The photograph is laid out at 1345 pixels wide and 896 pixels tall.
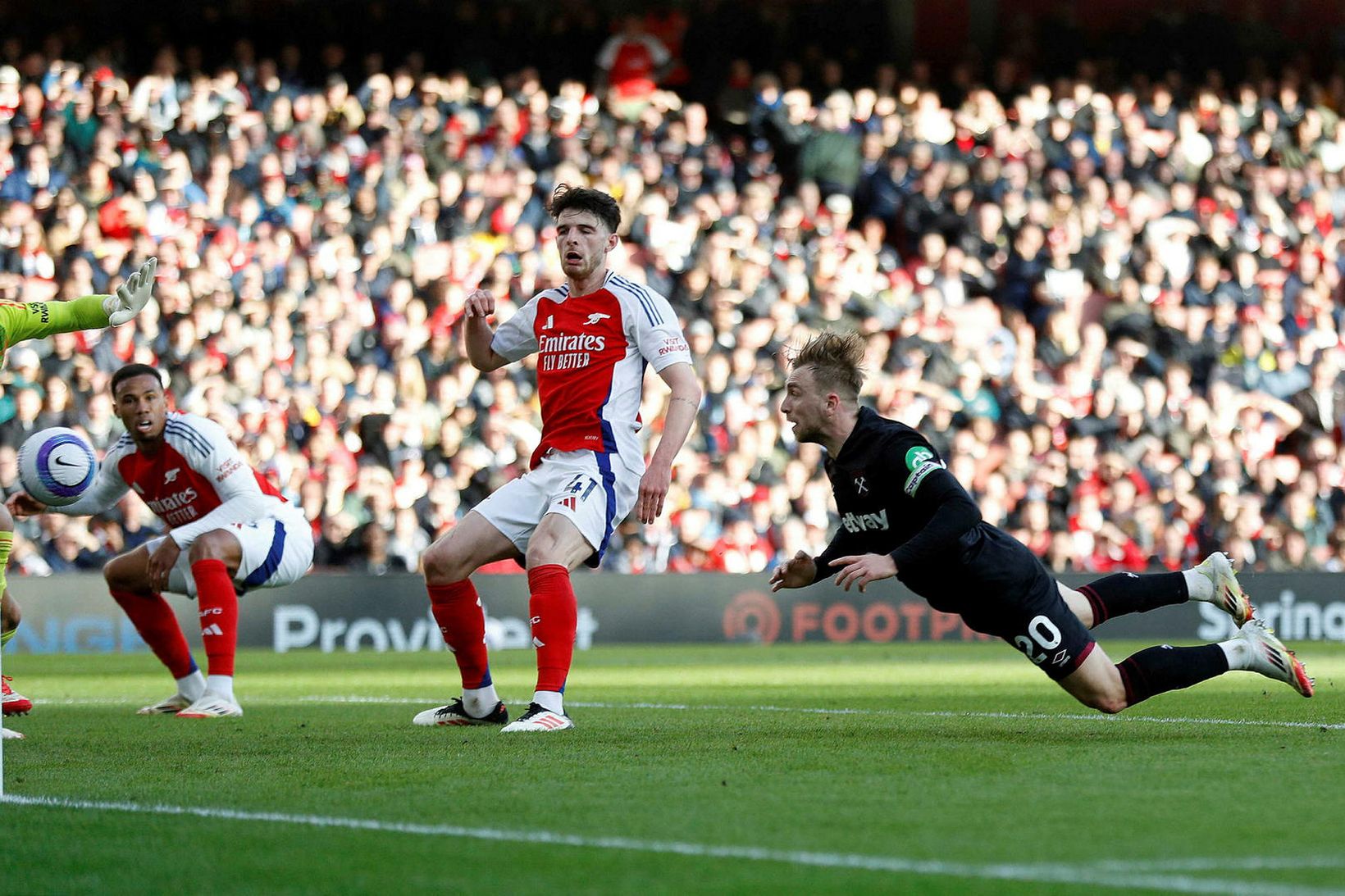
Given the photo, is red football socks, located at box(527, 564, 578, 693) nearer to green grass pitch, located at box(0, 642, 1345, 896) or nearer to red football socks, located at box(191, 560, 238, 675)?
green grass pitch, located at box(0, 642, 1345, 896)

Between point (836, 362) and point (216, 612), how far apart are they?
3797 mm

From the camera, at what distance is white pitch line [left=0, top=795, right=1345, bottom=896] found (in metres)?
3.90

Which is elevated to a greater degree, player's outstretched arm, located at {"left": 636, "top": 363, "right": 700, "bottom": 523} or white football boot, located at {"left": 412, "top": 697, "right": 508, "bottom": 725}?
player's outstretched arm, located at {"left": 636, "top": 363, "right": 700, "bottom": 523}

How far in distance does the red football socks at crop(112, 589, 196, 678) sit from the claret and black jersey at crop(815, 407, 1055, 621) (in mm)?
3996

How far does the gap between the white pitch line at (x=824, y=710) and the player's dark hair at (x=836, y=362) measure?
1.93m

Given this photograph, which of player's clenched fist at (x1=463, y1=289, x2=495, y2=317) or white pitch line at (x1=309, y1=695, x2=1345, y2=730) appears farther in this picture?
player's clenched fist at (x1=463, y1=289, x2=495, y2=317)

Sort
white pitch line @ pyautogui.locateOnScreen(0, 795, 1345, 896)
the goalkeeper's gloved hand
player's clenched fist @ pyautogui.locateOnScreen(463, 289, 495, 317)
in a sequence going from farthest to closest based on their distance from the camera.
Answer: player's clenched fist @ pyautogui.locateOnScreen(463, 289, 495, 317) < the goalkeeper's gloved hand < white pitch line @ pyautogui.locateOnScreen(0, 795, 1345, 896)

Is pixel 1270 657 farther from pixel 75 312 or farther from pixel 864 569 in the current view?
pixel 75 312

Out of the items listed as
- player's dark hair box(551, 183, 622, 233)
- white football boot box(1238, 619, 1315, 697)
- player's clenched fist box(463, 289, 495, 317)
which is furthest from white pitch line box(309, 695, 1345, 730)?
player's dark hair box(551, 183, 622, 233)

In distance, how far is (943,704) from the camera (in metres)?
9.68

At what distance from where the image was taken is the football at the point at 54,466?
9156mm

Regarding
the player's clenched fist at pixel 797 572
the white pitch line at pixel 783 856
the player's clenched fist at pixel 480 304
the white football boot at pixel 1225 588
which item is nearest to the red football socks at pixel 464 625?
the player's clenched fist at pixel 480 304

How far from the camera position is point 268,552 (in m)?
9.84

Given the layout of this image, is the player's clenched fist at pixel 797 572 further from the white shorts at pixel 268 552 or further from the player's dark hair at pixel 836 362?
the white shorts at pixel 268 552
